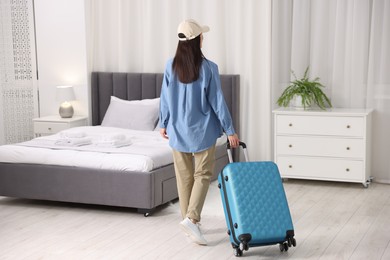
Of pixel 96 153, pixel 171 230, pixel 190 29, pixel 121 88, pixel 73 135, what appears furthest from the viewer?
pixel 121 88

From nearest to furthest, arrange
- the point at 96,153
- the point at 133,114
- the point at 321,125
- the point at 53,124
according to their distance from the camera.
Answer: the point at 96,153
the point at 321,125
the point at 133,114
the point at 53,124

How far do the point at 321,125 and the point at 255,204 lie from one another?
2.14 m

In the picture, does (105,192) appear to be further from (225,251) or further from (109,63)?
(109,63)

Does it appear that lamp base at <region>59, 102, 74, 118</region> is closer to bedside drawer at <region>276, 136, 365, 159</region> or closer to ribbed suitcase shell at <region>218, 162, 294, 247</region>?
bedside drawer at <region>276, 136, 365, 159</region>

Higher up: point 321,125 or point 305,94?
point 305,94

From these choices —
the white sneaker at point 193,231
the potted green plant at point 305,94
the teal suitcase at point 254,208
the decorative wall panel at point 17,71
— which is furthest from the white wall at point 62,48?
the teal suitcase at point 254,208

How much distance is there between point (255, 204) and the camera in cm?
394

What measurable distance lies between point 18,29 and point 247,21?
240cm

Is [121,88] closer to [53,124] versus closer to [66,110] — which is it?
[66,110]

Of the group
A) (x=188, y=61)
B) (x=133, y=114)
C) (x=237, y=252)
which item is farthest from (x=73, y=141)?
(x=237, y=252)

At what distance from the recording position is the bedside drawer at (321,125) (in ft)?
18.9

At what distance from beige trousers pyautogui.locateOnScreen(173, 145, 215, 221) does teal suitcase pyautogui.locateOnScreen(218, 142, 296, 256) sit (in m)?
0.26

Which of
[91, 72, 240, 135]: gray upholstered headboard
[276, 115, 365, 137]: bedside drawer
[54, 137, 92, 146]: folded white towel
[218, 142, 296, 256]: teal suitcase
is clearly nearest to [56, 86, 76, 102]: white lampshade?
[91, 72, 240, 135]: gray upholstered headboard

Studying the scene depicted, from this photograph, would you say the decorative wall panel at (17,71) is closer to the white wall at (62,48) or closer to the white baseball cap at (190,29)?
the white wall at (62,48)
